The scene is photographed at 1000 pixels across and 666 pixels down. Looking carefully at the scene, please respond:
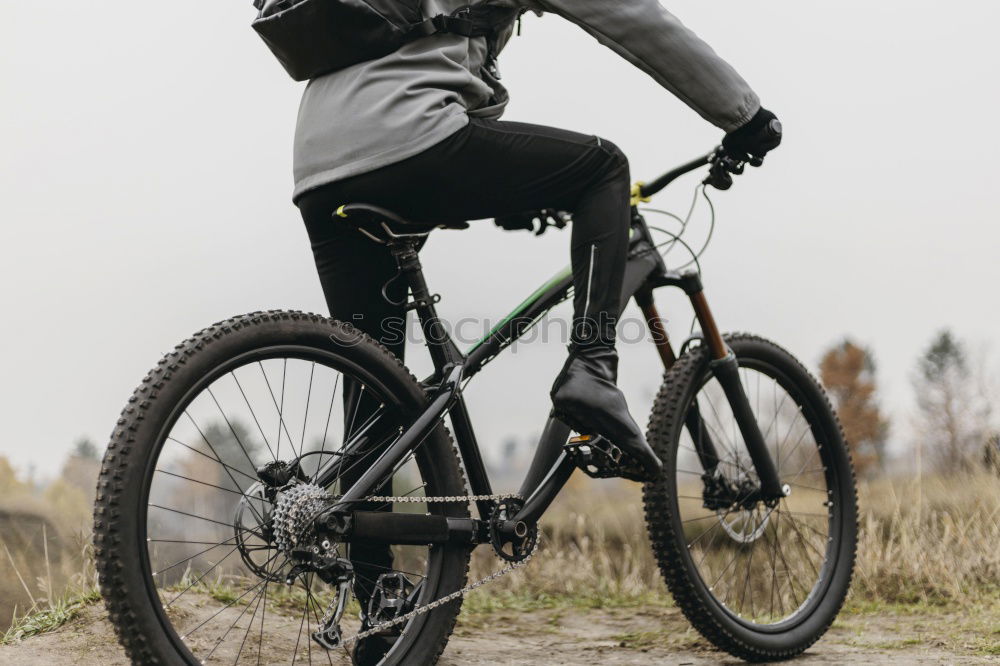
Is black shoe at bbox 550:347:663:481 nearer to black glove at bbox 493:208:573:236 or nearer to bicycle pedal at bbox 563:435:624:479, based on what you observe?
bicycle pedal at bbox 563:435:624:479

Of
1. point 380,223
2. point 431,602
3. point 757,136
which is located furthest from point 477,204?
point 431,602

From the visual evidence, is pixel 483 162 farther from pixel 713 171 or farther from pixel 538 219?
pixel 713 171

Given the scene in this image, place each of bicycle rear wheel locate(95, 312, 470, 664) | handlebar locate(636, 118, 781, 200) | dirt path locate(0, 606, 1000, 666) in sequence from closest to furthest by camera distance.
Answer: bicycle rear wheel locate(95, 312, 470, 664)
dirt path locate(0, 606, 1000, 666)
handlebar locate(636, 118, 781, 200)

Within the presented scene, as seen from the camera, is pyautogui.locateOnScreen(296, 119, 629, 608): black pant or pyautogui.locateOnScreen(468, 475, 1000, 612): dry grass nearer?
pyautogui.locateOnScreen(296, 119, 629, 608): black pant

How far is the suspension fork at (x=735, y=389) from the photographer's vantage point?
2.99 m

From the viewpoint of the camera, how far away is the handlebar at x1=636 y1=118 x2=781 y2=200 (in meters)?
2.81

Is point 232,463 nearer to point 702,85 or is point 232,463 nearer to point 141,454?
point 141,454

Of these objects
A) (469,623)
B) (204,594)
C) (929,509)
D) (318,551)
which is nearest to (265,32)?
(318,551)

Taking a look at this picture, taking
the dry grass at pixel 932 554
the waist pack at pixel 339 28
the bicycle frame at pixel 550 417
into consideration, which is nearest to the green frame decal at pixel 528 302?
the bicycle frame at pixel 550 417

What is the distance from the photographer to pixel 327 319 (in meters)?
2.17

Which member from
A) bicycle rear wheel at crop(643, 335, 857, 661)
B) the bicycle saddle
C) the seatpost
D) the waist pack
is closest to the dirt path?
bicycle rear wheel at crop(643, 335, 857, 661)

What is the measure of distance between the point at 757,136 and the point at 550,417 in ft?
2.98

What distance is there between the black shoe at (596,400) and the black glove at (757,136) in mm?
679

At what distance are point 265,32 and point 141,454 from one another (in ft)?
3.15
